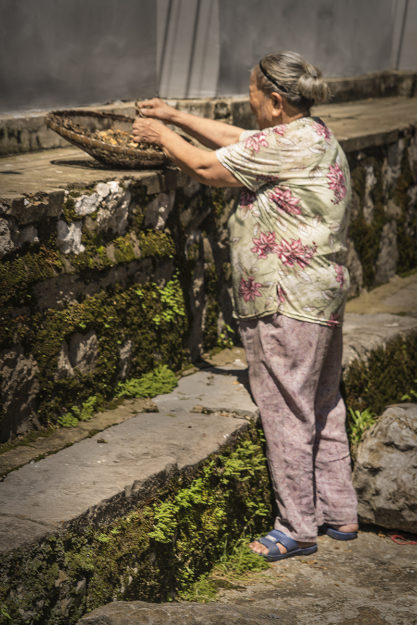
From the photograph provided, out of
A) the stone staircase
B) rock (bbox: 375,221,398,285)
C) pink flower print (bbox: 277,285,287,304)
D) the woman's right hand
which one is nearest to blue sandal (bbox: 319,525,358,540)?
the stone staircase

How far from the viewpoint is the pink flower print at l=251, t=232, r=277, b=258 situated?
3.33 meters

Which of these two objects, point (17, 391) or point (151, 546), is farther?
point (17, 391)

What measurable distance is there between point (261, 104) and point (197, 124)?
42 centimetres

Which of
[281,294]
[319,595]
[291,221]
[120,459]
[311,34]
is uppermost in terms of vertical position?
[311,34]

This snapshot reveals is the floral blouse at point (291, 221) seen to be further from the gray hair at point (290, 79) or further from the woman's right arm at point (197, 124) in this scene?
the woman's right arm at point (197, 124)

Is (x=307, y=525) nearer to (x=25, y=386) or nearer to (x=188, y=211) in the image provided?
(x=25, y=386)

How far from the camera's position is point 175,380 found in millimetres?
3877

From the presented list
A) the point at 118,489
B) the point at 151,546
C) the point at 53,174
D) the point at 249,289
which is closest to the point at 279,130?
the point at 249,289

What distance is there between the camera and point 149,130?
3.54 metres

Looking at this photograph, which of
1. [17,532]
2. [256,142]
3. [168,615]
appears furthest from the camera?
[256,142]

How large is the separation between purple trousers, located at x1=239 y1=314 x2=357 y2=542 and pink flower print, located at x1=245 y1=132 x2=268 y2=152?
26.8 inches

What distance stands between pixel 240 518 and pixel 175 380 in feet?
2.37

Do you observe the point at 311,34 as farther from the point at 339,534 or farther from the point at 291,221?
the point at 339,534

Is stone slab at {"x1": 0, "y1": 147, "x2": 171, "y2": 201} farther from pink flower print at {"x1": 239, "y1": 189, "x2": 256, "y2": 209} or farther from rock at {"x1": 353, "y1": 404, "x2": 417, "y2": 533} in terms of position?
rock at {"x1": 353, "y1": 404, "x2": 417, "y2": 533}
